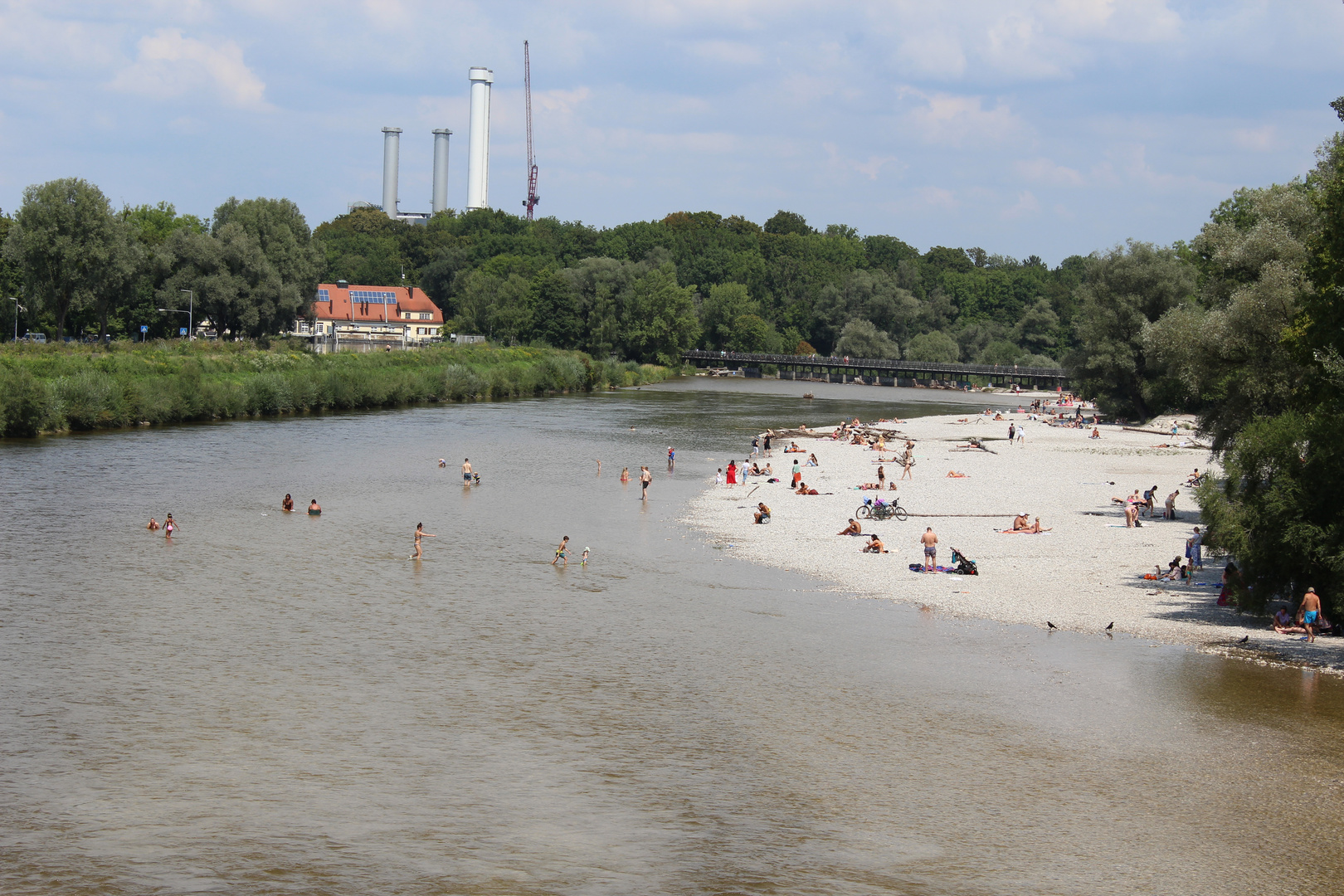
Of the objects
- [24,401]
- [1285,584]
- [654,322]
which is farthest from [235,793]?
[654,322]

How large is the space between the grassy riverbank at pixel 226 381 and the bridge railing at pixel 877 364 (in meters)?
56.9

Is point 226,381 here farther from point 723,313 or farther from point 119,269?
point 723,313

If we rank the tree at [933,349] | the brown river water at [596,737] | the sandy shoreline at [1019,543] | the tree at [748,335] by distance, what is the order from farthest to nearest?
1. the tree at [748,335]
2. the tree at [933,349]
3. the sandy shoreline at [1019,543]
4. the brown river water at [596,737]

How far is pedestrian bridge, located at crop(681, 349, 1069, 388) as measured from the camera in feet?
531

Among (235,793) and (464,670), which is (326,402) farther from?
(235,793)

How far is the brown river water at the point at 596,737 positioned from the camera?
591 inches

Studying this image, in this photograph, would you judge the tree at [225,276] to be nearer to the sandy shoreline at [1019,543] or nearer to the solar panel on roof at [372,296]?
the sandy shoreline at [1019,543]

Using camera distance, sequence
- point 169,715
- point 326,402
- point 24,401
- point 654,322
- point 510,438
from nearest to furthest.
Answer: point 169,715
point 24,401
point 510,438
point 326,402
point 654,322

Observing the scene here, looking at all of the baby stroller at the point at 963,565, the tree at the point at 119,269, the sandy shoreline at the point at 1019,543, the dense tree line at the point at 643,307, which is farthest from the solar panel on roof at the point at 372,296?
the baby stroller at the point at 963,565

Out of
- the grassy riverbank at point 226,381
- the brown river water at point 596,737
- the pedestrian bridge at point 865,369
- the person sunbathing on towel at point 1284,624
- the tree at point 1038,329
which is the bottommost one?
the brown river water at point 596,737

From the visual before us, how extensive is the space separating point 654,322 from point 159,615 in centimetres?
12250

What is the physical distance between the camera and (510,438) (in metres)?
69.1

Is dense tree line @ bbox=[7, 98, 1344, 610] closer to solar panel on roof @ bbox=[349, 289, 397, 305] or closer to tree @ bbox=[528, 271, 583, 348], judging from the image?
tree @ bbox=[528, 271, 583, 348]

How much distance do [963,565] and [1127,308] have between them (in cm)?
5947
